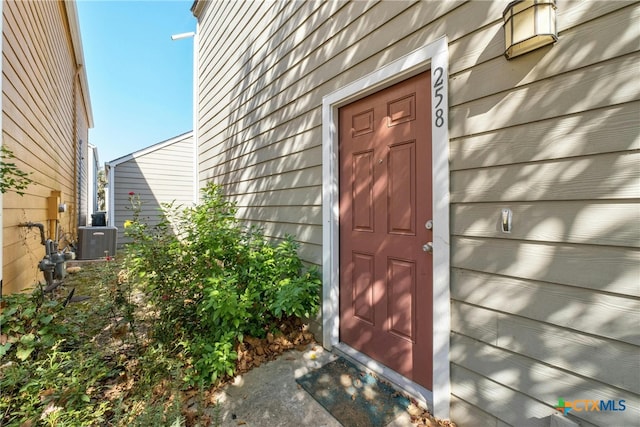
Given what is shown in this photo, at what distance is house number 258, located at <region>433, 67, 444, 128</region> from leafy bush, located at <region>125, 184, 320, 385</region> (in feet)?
5.01

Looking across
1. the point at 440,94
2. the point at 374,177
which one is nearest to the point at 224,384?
the point at 374,177

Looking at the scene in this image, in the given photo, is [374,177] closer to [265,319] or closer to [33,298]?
[265,319]

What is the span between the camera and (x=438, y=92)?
167 cm

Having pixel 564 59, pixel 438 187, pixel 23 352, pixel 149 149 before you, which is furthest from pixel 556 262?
pixel 149 149

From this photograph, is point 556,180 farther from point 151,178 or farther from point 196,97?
point 151,178

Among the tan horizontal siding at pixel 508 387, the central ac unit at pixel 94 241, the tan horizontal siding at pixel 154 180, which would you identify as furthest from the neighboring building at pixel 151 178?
the tan horizontal siding at pixel 508 387

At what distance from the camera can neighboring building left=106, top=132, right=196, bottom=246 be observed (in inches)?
345

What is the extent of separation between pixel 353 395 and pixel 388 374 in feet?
0.91

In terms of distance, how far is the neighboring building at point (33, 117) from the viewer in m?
2.62

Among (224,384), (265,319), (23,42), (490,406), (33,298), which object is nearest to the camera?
(490,406)

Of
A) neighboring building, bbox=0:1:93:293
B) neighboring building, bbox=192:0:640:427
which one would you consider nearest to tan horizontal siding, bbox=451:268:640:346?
neighboring building, bbox=192:0:640:427

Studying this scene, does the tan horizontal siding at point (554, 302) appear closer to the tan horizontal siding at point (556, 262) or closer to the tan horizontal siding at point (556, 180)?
the tan horizontal siding at point (556, 262)

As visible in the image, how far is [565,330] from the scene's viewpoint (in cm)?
123

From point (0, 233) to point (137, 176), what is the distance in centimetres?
766
